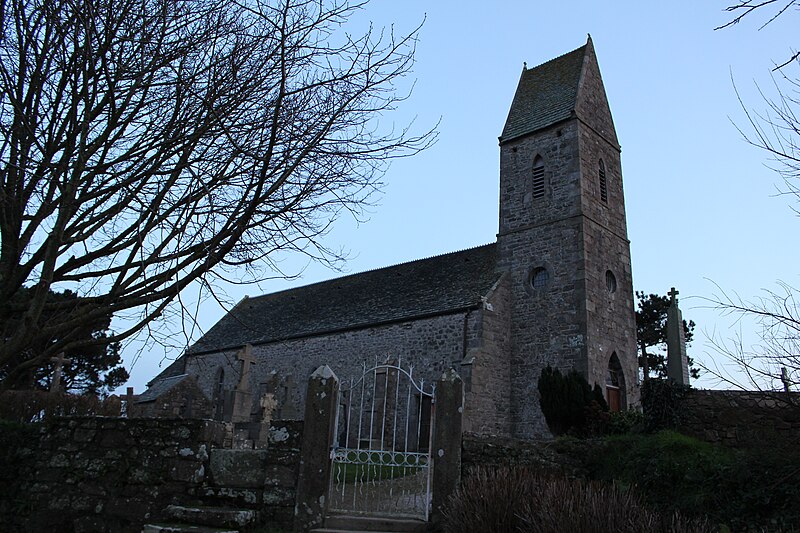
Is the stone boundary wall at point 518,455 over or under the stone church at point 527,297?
under

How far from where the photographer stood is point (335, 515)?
7.41 metres

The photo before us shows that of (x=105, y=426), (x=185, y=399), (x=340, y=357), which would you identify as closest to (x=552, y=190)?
(x=340, y=357)

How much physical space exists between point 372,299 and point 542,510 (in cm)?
2016

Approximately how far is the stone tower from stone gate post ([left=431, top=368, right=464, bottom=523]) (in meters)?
11.1

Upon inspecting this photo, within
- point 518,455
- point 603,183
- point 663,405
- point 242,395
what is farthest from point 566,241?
point 518,455

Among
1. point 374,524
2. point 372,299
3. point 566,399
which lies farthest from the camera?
point 372,299

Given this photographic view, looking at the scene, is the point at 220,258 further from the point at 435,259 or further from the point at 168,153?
the point at 435,259

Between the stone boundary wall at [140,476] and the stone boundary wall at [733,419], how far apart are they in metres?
6.51

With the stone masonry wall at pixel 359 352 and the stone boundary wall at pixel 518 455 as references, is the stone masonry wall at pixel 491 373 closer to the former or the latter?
the stone masonry wall at pixel 359 352

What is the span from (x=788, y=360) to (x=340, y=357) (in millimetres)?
18234

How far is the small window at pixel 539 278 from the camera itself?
2002cm

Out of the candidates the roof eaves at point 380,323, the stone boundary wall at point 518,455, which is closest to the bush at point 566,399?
the roof eaves at point 380,323

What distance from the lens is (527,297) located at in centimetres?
2011

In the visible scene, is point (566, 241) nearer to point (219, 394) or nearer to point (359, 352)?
point (359, 352)
